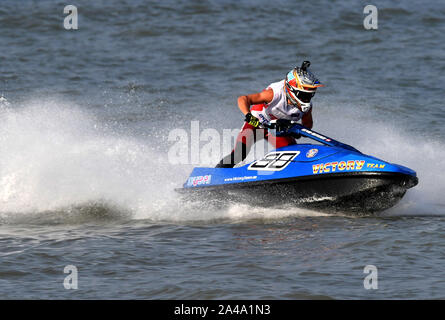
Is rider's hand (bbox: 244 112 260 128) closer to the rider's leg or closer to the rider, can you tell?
the rider

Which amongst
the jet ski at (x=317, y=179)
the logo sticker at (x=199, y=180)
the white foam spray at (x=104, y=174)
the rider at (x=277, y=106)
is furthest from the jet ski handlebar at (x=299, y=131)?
the logo sticker at (x=199, y=180)

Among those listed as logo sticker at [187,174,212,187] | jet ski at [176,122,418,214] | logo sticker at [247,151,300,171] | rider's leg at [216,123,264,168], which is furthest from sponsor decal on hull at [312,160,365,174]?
logo sticker at [187,174,212,187]

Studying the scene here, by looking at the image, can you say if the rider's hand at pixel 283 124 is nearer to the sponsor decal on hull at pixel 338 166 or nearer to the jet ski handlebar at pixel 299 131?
the jet ski handlebar at pixel 299 131

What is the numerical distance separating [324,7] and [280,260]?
64.3 feet

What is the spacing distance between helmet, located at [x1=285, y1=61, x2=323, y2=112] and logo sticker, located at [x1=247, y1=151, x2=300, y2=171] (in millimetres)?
778

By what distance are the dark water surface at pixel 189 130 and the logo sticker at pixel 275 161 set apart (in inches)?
23.6

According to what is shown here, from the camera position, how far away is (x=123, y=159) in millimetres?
11273

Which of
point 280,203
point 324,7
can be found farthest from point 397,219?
point 324,7

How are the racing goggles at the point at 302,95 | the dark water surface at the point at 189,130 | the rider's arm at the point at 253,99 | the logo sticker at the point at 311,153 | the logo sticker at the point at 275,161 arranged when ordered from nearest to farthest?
the dark water surface at the point at 189,130 < the logo sticker at the point at 311,153 < the logo sticker at the point at 275,161 < the rider's arm at the point at 253,99 < the racing goggles at the point at 302,95

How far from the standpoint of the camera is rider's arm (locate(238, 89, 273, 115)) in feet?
30.0

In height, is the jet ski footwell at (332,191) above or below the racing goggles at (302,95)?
below

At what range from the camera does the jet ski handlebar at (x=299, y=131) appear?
904 cm
